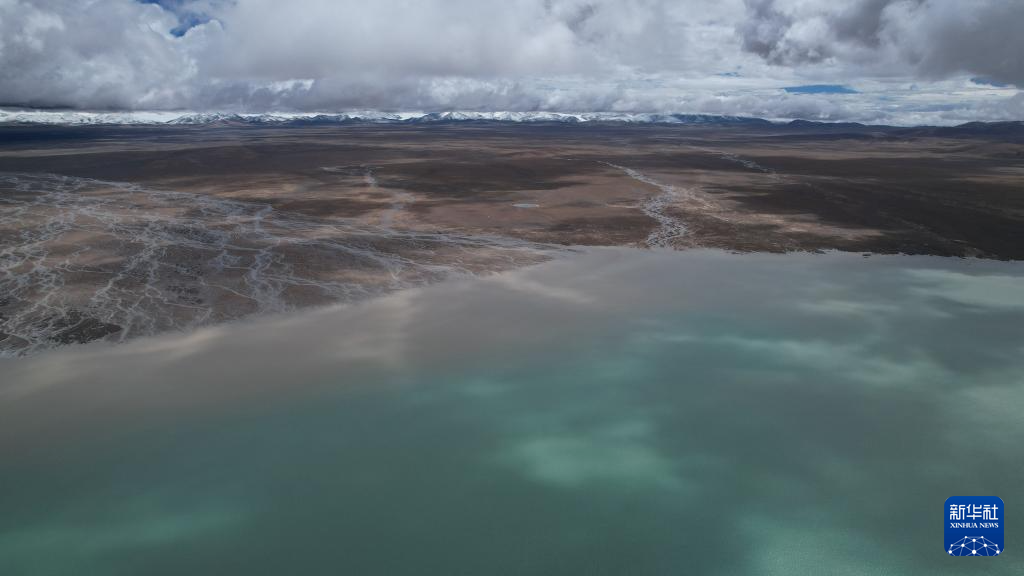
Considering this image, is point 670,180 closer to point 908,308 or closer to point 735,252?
point 735,252

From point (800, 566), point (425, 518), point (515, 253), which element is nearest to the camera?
point (800, 566)

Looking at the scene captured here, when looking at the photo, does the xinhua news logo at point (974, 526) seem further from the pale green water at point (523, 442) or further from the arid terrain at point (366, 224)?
the arid terrain at point (366, 224)

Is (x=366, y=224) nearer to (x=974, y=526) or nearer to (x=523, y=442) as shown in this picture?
(x=523, y=442)

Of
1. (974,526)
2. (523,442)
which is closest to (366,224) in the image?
(523,442)

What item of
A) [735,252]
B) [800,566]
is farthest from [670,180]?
[800,566]

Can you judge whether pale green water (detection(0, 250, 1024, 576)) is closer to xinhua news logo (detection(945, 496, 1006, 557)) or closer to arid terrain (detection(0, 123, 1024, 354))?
xinhua news logo (detection(945, 496, 1006, 557))

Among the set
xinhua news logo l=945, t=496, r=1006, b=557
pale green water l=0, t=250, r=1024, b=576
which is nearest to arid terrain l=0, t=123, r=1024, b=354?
pale green water l=0, t=250, r=1024, b=576
